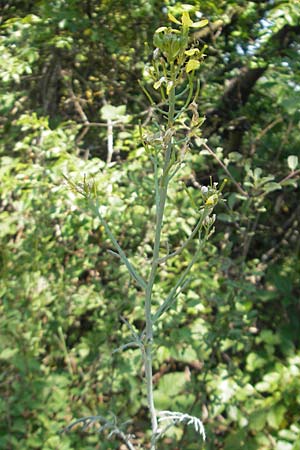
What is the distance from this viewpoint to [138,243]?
2.23 m

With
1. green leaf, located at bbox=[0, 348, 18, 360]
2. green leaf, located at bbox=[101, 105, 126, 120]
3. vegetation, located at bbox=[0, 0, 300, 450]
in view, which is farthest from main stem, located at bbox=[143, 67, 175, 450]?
green leaf, located at bbox=[101, 105, 126, 120]

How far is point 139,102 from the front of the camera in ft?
8.36

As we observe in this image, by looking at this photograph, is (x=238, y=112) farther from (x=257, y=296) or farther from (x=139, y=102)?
(x=257, y=296)

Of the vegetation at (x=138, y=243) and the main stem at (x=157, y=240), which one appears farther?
the vegetation at (x=138, y=243)

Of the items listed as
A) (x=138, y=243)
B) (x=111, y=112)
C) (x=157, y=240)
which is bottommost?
(x=138, y=243)

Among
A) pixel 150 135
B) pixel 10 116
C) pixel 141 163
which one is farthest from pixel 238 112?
pixel 150 135

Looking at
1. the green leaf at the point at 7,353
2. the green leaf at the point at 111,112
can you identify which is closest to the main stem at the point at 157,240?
the green leaf at the point at 7,353

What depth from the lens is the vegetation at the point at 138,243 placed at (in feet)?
6.30

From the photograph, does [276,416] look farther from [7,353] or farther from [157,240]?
[157,240]

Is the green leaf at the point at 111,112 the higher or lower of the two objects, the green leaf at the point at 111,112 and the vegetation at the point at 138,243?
the higher

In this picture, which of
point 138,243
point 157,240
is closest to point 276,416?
point 138,243

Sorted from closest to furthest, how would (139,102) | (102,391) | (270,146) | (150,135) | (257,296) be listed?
1. (150,135)
2. (102,391)
3. (257,296)
4. (270,146)
5. (139,102)

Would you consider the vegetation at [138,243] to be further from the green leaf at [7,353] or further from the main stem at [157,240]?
the main stem at [157,240]

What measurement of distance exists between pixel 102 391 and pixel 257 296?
2.33ft
